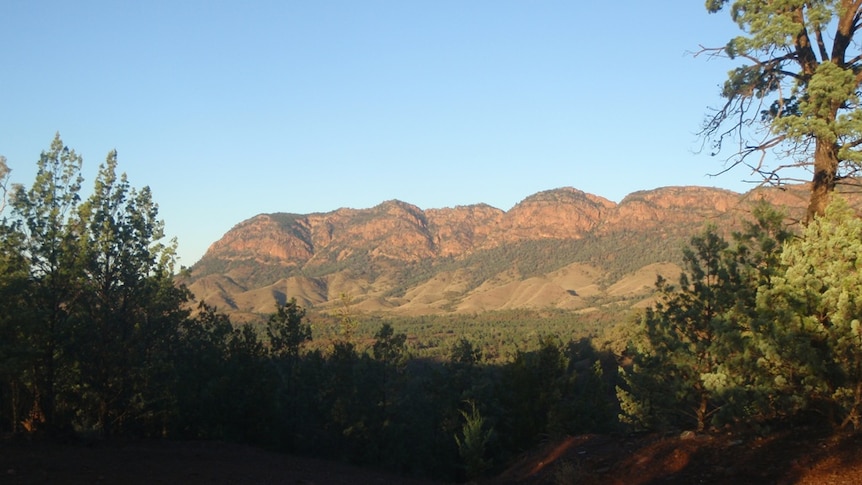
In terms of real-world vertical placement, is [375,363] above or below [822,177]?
below

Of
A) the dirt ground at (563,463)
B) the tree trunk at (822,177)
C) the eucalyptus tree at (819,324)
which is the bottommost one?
the dirt ground at (563,463)

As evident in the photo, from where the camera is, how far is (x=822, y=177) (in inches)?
408

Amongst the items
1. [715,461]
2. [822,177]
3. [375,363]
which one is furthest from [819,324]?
[375,363]

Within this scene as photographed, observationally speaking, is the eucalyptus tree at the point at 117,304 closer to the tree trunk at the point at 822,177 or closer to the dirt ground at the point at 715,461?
the dirt ground at the point at 715,461

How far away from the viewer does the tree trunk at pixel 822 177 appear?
10172 mm

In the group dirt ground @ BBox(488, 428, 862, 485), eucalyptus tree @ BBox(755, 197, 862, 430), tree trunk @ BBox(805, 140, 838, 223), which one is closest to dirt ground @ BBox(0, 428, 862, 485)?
dirt ground @ BBox(488, 428, 862, 485)

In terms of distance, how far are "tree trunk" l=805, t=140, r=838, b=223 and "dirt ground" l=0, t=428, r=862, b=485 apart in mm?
3660

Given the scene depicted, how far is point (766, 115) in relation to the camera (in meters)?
11.6

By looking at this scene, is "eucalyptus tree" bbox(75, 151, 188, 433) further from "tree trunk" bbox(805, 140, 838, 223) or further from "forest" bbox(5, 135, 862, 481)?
"tree trunk" bbox(805, 140, 838, 223)

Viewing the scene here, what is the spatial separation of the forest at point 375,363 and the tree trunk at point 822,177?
2.45ft

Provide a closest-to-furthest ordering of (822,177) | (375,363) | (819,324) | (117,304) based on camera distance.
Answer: (819,324)
(822,177)
(117,304)
(375,363)

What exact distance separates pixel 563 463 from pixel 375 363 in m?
23.4

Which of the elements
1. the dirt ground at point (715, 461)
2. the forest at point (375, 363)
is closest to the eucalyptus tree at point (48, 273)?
the forest at point (375, 363)

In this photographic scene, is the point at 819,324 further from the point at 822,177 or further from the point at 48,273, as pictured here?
the point at 48,273
